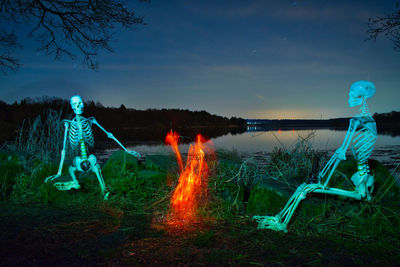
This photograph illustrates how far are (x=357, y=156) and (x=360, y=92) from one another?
2.96 ft

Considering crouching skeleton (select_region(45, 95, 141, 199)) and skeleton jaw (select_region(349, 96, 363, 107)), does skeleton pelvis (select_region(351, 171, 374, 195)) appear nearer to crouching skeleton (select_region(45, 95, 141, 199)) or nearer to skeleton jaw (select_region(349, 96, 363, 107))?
skeleton jaw (select_region(349, 96, 363, 107))

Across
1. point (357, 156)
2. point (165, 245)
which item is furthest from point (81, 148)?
point (357, 156)

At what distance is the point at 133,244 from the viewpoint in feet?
11.4

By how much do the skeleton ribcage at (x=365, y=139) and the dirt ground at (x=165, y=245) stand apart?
45.1 inches

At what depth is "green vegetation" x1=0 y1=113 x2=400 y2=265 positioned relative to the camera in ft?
10.5

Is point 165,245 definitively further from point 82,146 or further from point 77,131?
point 77,131

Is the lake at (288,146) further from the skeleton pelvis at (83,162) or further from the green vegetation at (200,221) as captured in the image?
the skeleton pelvis at (83,162)

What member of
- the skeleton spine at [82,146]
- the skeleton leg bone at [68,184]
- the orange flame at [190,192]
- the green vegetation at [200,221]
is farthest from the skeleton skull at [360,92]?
the skeleton leg bone at [68,184]

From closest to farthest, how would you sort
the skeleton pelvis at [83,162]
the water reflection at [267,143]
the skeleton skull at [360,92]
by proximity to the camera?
the skeleton skull at [360,92] < the skeleton pelvis at [83,162] < the water reflection at [267,143]

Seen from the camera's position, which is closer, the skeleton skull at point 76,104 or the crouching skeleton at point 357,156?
the crouching skeleton at point 357,156

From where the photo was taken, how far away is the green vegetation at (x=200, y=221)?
126 inches

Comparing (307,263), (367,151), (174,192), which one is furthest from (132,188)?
(367,151)

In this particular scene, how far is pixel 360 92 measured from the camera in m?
3.96

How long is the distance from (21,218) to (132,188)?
191 cm
